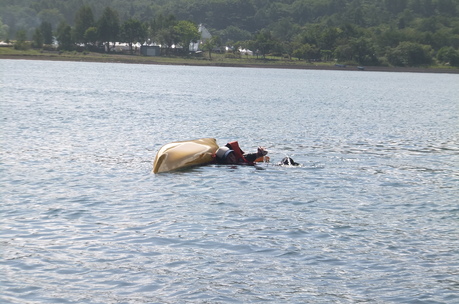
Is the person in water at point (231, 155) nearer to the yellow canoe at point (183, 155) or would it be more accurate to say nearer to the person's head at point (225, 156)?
the person's head at point (225, 156)

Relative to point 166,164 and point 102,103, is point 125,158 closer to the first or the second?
point 166,164

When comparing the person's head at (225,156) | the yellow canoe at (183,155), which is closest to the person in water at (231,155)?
the person's head at (225,156)

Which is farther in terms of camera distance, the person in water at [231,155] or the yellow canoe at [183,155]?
the person in water at [231,155]

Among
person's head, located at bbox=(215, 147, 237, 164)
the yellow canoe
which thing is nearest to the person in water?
person's head, located at bbox=(215, 147, 237, 164)

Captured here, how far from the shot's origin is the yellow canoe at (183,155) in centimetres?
3077

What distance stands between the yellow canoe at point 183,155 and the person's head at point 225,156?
1.27 feet

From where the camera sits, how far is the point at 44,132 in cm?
4562

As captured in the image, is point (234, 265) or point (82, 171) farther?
point (82, 171)

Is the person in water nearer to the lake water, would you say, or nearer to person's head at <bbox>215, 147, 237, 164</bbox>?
person's head at <bbox>215, 147, 237, 164</bbox>

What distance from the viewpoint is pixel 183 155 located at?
31.6m

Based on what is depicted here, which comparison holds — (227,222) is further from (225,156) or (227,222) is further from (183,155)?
(225,156)

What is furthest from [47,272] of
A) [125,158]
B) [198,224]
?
[125,158]

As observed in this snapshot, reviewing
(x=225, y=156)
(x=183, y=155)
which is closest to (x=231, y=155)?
(x=225, y=156)

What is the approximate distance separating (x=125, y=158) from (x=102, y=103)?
4263 cm
